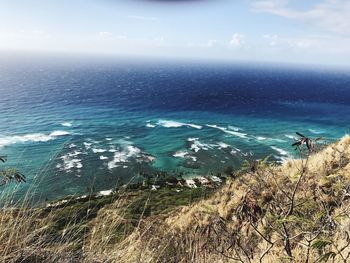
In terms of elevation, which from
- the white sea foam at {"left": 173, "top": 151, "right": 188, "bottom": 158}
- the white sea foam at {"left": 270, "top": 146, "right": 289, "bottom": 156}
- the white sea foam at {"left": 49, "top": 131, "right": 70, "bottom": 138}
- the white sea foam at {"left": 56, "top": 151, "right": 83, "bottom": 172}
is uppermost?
the white sea foam at {"left": 270, "top": 146, "right": 289, "bottom": 156}

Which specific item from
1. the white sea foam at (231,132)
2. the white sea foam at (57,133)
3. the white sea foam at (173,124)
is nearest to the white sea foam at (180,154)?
the white sea foam at (231,132)

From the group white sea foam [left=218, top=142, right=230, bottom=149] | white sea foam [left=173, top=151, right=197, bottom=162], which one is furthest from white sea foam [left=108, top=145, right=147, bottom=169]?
white sea foam [left=218, top=142, right=230, bottom=149]

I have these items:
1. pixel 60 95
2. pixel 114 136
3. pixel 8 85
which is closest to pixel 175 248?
pixel 114 136

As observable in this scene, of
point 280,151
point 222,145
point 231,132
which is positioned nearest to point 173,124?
point 231,132

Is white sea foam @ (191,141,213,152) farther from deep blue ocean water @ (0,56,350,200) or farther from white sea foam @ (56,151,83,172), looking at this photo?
white sea foam @ (56,151,83,172)

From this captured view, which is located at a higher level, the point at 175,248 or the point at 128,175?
the point at 175,248

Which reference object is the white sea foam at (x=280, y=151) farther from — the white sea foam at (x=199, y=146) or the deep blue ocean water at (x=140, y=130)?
the white sea foam at (x=199, y=146)

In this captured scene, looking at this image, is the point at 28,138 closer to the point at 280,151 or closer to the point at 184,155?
the point at 184,155

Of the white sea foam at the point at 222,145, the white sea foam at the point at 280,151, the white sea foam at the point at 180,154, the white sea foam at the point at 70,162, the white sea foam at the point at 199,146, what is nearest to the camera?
the white sea foam at the point at 70,162

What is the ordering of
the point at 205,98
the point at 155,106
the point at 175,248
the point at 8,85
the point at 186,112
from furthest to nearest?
the point at 8,85, the point at 205,98, the point at 155,106, the point at 186,112, the point at 175,248

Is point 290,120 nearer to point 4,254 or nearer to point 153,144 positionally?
point 153,144

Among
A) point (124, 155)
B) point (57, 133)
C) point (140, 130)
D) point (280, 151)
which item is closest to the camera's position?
point (124, 155)
